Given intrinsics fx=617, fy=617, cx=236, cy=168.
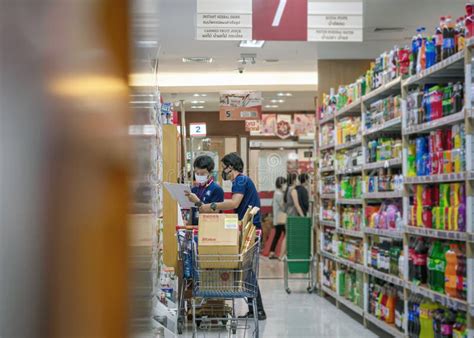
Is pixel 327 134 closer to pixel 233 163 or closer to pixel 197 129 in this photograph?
pixel 197 129

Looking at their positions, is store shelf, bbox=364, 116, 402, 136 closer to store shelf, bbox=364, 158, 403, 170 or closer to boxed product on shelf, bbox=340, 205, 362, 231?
store shelf, bbox=364, 158, 403, 170

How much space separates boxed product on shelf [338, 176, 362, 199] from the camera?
6492 mm

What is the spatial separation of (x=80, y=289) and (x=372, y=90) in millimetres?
5863

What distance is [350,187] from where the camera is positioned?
6852 millimetres

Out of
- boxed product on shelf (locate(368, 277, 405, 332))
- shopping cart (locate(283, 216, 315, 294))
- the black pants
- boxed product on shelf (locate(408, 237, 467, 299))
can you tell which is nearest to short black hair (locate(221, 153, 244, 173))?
boxed product on shelf (locate(368, 277, 405, 332))

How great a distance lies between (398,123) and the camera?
5.14 metres

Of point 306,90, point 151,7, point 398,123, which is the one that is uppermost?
point 306,90

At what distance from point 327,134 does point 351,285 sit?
2164 mm

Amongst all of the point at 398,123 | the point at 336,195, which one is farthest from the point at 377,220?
the point at 336,195

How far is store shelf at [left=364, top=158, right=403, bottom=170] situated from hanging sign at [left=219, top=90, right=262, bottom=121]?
4.86 meters

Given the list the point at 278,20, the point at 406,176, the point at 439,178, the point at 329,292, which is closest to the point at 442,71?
the point at 439,178

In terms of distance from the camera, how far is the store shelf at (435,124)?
390 centimetres

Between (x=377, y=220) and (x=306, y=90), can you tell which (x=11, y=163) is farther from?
(x=306, y=90)

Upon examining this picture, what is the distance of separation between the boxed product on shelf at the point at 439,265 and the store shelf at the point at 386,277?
0.26m
